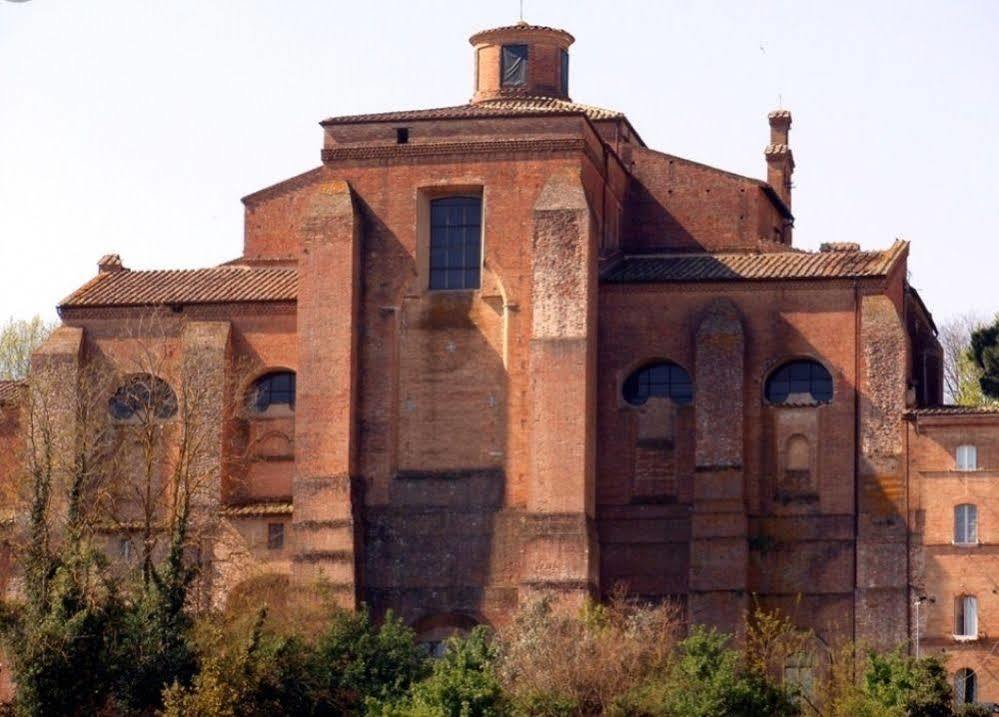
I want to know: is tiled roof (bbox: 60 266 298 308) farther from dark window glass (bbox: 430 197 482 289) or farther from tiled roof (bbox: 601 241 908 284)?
tiled roof (bbox: 601 241 908 284)

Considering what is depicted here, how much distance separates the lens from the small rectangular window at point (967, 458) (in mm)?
50625

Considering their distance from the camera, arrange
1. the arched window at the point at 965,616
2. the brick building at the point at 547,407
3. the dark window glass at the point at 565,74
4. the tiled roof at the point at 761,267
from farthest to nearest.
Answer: the dark window glass at the point at 565,74 → the tiled roof at the point at 761,267 → the brick building at the point at 547,407 → the arched window at the point at 965,616

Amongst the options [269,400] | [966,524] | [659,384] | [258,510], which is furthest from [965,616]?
[269,400]

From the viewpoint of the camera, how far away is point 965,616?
50.0 meters

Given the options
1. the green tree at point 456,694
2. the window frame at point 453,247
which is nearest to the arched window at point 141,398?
the window frame at point 453,247

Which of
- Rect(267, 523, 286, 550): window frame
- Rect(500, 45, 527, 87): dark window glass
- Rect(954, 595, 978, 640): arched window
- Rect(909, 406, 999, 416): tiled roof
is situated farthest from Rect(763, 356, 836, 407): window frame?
Rect(500, 45, 527, 87): dark window glass

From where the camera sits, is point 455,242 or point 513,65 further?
point 513,65

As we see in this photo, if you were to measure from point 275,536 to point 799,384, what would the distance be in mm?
10317

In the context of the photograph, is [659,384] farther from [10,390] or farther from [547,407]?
[10,390]

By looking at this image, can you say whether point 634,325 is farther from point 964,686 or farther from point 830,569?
point 964,686

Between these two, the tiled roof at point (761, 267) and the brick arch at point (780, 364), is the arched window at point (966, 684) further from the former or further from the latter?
the tiled roof at point (761, 267)

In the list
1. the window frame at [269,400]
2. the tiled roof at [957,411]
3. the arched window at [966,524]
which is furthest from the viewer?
the window frame at [269,400]

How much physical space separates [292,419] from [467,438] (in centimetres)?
397

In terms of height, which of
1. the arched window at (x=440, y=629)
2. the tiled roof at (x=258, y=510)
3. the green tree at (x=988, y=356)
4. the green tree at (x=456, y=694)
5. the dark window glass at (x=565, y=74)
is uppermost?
the dark window glass at (x=565, y=74)
